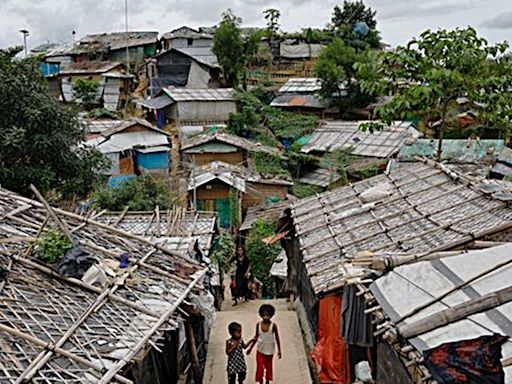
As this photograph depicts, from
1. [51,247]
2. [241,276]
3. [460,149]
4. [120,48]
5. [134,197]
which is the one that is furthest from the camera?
[120,48]

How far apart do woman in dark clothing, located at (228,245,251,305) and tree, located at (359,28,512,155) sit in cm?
470

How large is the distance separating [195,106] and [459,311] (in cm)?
3372

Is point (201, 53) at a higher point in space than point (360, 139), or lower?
higher

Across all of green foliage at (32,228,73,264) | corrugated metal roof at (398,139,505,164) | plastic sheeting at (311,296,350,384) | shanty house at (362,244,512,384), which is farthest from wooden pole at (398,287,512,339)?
corrugated metal roof at (398,139,505,164)

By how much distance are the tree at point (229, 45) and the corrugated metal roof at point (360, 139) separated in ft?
33.0

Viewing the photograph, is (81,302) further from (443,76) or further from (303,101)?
(303,101)

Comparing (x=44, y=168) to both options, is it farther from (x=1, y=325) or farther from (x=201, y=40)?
(x=201, y=40)

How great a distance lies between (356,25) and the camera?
47594 mm

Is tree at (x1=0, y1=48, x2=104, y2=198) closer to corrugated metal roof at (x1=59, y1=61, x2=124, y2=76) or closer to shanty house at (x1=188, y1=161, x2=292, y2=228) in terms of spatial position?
shanty house at (x1=188, y1=161, x2=292, y2=228)

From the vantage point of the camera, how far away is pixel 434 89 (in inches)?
504

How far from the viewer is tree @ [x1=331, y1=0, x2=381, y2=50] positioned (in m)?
45.7

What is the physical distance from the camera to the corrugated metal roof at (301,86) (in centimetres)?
4075

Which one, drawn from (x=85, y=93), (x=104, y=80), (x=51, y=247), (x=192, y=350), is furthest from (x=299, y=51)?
(x=51, y=247)

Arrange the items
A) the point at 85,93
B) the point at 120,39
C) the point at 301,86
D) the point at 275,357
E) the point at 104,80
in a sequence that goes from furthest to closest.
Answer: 1. the point at 120,39
2. the point at 104,80
3. the point at 301,86
4. the point at 85,93
5. the point at 275,357
